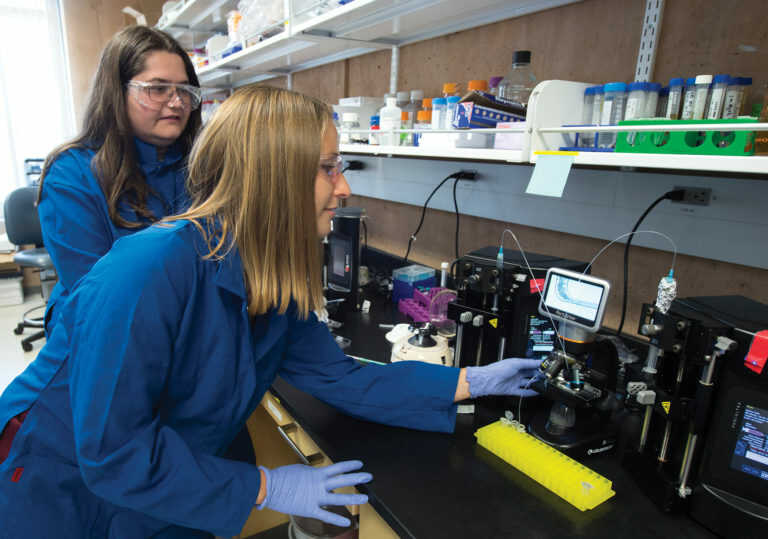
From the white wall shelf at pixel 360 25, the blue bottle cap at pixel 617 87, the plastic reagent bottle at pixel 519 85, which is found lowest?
the blue bottle cap at pixel 617 87

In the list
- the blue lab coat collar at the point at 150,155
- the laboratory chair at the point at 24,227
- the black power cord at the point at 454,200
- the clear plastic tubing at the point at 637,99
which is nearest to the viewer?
the clear plastic tubing at the point at 637,99

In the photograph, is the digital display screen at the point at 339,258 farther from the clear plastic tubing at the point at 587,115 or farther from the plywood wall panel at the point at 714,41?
the plywood wall panel at the point at 714,41

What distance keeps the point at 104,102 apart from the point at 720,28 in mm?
1712

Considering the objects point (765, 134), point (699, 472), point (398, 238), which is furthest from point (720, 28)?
point (398, 238)

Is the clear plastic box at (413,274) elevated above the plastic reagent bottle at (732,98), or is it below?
below

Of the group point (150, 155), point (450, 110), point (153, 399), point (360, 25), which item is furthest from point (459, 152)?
point (150, 155)

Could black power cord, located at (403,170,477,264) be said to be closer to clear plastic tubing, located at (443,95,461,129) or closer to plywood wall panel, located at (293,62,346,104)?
clear plastic tubing, located at (443,95,461,129)

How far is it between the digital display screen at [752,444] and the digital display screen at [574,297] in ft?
0.91

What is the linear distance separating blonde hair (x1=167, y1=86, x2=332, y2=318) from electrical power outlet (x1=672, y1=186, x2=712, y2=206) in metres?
0.90

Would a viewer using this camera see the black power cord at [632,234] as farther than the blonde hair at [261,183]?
Yes

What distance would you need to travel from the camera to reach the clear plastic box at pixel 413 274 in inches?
73.9

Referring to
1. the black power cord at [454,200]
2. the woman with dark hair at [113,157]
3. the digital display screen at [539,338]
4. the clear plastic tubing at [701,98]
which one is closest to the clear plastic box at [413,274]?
the black power cord at [454,200]

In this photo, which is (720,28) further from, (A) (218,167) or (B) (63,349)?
(B) (63,349)

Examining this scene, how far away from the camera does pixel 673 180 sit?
3.94 ft
